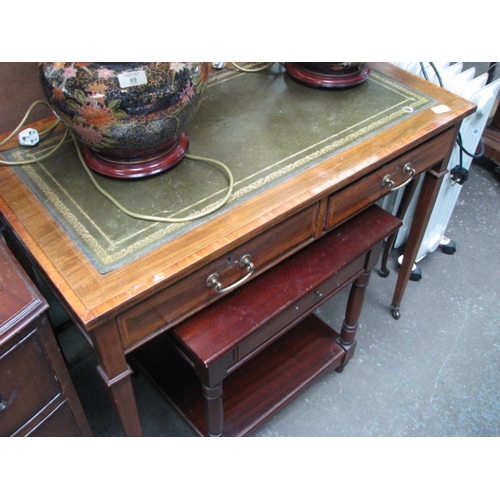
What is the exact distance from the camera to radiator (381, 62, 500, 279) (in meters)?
1.35

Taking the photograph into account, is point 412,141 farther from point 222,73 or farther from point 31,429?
point 31,429

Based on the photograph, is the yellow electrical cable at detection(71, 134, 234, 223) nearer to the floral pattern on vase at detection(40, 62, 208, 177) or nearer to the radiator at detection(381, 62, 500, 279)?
the floral pattern on vase at detection(40, 62, 208, 177)

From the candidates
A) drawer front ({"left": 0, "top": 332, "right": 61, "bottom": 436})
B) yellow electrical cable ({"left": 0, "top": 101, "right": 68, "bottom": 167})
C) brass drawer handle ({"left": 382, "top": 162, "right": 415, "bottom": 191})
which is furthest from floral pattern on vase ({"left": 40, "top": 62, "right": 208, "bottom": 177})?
brass drawer handle ({"left": 382, "top": 162, "right": 415, "bottom": 191})

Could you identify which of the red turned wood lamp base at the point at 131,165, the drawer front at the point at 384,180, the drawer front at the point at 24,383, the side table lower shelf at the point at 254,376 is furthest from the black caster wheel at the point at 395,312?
the drawer front at the point at 24,383

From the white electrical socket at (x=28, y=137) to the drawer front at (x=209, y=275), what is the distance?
1.30 ft

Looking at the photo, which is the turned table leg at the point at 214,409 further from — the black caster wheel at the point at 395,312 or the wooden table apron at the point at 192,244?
the black caster wheel at the point at 395,312

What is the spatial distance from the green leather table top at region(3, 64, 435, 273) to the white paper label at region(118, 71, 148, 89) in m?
0.19

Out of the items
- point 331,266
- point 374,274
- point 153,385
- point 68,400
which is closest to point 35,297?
point 68,400

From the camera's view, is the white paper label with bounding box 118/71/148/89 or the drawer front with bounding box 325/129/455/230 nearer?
the white paper label with bounding box 118/71/148/89

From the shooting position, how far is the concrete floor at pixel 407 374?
1.26m

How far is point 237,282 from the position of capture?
0.85 meters

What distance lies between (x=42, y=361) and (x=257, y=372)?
2.02ft

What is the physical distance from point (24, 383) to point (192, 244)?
301 mm

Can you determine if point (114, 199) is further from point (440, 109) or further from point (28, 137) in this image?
point (440, 109)
